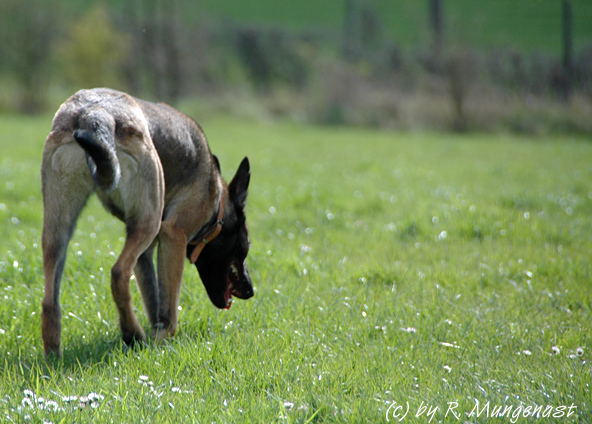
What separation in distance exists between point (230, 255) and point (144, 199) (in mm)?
1062

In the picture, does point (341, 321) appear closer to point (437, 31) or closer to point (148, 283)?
point (148, 283)

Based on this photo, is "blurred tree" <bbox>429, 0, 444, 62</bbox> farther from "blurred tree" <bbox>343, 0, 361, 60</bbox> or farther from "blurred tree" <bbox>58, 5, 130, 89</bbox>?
"blurred tree" <bbox>58, 5, 130, 89</bbox>

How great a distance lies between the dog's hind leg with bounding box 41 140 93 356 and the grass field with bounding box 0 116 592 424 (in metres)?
0.26

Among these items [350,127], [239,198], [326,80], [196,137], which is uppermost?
[196,137]

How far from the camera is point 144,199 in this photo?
309cm

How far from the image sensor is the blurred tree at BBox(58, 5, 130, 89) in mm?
28688

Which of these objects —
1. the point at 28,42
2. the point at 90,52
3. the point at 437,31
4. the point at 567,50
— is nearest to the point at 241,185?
the point at 437,31

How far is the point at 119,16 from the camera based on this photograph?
48812mm

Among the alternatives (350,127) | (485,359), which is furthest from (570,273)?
(350,127)

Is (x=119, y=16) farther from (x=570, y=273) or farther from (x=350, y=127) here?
(x=570, y=273)

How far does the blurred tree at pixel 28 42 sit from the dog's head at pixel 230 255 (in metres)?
24.9

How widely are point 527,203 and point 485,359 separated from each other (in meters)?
4.93

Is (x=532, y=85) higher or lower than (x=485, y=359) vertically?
lower

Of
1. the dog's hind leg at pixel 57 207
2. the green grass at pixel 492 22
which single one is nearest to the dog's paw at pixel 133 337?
the dog's hind leg at pixel 57 207
